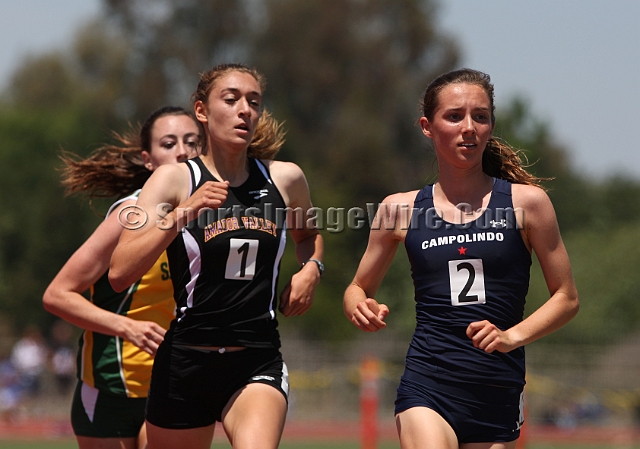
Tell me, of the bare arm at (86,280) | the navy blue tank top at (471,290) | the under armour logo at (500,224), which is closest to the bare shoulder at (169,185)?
the bare arm at (86,280)

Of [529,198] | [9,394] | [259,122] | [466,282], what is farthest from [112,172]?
[9,394]

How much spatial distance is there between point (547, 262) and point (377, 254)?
0.77 m

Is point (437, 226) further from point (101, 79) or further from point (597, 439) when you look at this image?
point (101, 79)

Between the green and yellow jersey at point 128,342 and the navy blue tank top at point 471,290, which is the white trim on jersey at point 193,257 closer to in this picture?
the green and yellow jersey at point 128,342

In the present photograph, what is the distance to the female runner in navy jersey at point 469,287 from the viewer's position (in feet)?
13.5

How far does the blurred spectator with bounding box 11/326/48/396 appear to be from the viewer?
762 inches

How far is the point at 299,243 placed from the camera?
528cm

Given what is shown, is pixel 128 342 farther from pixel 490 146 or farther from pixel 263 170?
pixel 490 146

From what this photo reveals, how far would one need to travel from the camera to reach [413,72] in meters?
44.8

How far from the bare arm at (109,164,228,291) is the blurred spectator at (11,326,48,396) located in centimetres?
1567

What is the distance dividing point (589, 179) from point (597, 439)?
1377 inches

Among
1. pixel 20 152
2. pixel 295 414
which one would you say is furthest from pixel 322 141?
pixel 295 414

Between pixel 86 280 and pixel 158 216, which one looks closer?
pixel 158 216

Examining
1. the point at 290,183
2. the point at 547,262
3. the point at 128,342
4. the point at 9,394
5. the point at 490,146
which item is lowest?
the point at 128,342
